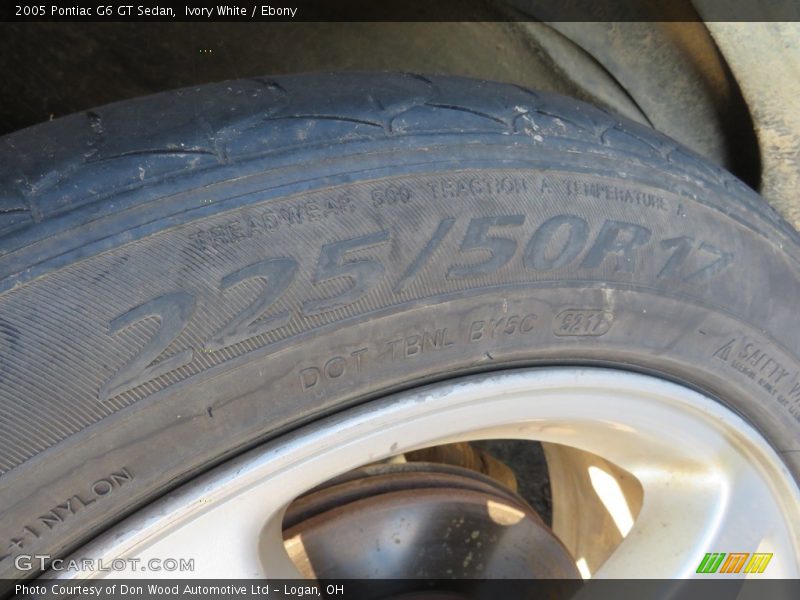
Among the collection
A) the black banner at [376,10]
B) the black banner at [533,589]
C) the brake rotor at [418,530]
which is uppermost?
the black banner at [376,10]

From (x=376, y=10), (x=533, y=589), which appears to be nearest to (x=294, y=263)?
(x=376, y=10)

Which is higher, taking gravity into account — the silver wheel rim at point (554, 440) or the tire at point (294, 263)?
the tire at point (294, 263)

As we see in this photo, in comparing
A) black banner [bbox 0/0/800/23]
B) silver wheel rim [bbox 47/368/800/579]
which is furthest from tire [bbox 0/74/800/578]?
black banner [bbox 0/0/800/23]

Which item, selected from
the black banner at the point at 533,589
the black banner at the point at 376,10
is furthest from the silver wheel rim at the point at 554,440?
the black banner at the point at 376,10

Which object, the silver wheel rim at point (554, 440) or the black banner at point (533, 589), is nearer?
the silver wheel rim at point (554, 440)

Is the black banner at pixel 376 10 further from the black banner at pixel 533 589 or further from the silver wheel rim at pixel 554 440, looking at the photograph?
the black banner at pixel 533 589

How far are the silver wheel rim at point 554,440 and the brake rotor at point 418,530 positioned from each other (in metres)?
0.08

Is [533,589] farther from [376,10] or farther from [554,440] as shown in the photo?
[376,10]

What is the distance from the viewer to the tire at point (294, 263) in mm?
556

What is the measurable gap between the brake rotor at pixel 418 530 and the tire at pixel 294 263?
296 mm

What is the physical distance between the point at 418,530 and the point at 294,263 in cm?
49

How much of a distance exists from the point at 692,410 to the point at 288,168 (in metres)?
0.52

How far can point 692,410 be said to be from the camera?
856 millimetres

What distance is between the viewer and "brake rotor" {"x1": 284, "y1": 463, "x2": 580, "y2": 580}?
92 centimetres
